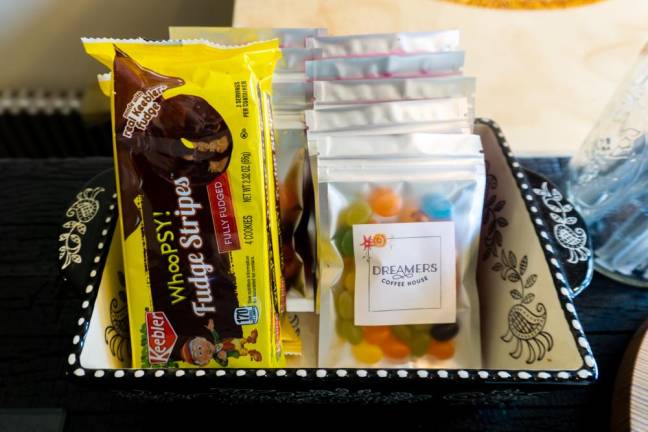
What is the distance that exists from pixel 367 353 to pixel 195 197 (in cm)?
24

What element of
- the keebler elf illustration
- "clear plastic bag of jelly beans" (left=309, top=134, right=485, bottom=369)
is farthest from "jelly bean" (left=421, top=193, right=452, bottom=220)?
the keebler elf illustration

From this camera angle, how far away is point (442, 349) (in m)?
0.57

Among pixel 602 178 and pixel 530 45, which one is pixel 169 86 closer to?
pixel 602 178

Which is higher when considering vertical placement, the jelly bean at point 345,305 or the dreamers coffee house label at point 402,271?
the dreamers coffee house label at point 402,271

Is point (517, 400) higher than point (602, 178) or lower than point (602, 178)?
lower

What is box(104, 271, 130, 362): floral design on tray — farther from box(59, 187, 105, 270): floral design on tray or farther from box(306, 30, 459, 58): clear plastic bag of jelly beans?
box(306, 30, 459, 58): clear plastic bag of jelly beans

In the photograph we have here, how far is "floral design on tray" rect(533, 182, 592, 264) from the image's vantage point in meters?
0.51

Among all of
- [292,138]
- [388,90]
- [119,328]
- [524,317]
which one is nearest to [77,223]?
[119,328]

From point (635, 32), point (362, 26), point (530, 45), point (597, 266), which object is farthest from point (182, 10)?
point (597, 266)

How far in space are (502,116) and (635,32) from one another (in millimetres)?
294

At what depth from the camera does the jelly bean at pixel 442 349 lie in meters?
0.57

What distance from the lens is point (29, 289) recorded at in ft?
2.01

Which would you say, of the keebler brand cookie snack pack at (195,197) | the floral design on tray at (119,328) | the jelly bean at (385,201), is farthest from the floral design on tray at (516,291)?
the floral design on tray at (119,328)

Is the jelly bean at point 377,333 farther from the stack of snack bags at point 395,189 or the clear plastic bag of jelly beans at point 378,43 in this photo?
the clear plastic bag of jelly beans at point 378,43
